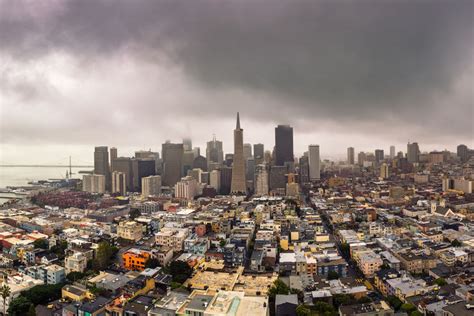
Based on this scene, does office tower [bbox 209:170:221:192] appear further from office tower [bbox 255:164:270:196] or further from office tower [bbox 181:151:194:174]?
office tower [bbox 181:151:194:174]

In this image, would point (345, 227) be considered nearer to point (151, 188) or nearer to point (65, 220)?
point (65, 220)

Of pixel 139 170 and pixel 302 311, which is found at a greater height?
pixel 139 170

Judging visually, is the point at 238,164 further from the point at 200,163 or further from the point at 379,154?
the point at 379,154

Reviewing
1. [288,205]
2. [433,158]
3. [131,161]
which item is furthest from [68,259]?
[433,158]

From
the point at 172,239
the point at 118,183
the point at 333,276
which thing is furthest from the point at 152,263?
the point at 118,183

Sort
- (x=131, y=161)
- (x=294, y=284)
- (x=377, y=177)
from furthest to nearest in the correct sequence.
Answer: (x=131, y=161) → (x=377, y=177) → (x=294, y=284)

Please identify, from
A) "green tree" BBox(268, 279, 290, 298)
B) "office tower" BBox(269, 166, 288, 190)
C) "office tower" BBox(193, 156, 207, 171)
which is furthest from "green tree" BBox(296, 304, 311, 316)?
"office tower" BBox(193, 156, 207, 171)
